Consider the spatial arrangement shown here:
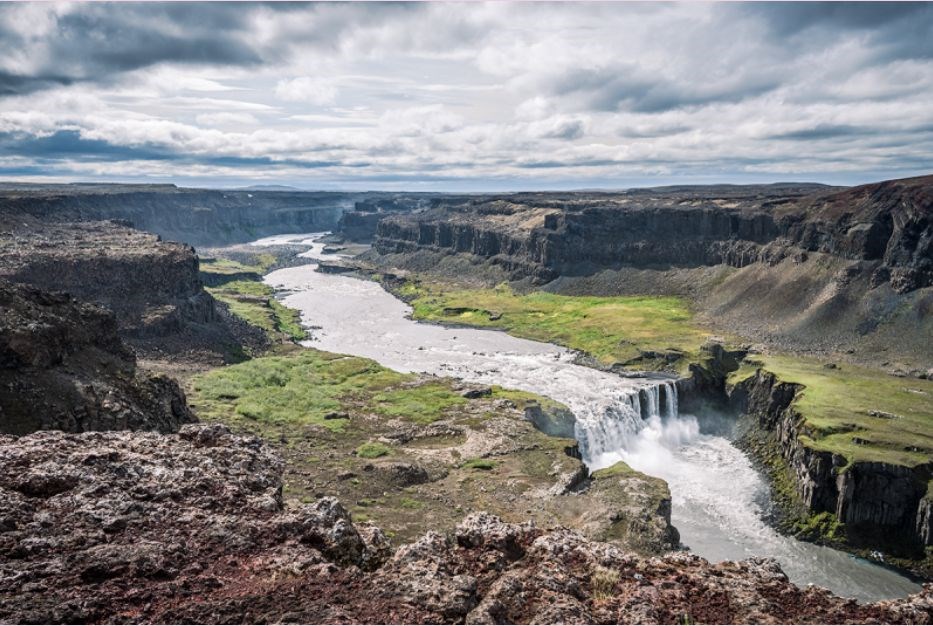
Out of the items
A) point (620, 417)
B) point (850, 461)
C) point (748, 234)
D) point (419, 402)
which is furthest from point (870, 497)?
point (748, 234)

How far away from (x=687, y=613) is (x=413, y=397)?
200ft

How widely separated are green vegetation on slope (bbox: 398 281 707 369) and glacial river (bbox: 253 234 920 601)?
240 inches

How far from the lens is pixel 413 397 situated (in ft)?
242

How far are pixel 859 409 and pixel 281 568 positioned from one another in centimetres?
6883

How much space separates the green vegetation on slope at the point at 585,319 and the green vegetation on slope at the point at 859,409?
1755 cm

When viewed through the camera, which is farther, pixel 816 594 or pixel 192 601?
pixel 816 594

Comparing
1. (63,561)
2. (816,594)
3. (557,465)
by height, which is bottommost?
(557,465)

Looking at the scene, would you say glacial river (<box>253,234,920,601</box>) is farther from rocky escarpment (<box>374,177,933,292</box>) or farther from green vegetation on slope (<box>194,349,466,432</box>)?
rocky escarpment (<box>374,177,933,292</box>)

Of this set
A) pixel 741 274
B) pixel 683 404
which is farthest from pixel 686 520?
pixel 741 274

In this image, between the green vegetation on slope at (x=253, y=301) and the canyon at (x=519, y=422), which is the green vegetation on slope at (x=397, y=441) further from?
the green vegetation on slope at (x=253, y=301)

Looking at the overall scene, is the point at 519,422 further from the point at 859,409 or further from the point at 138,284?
the point at 138,284

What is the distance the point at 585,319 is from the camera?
133375mm

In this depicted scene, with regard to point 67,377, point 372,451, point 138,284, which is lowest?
point 372,451

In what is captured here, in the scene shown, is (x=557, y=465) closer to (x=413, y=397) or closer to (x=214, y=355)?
(x=413, y=397)
